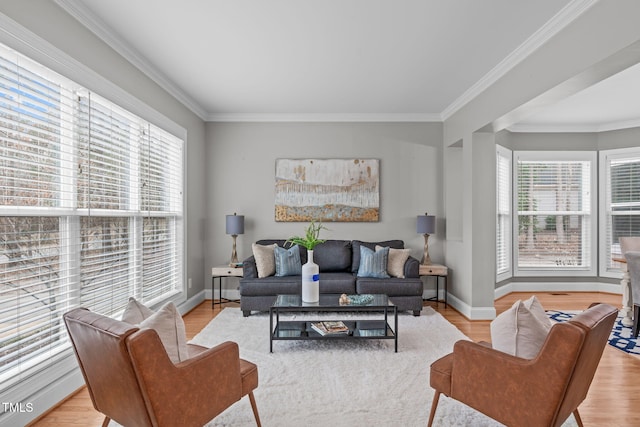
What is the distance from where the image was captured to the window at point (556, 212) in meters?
6.12

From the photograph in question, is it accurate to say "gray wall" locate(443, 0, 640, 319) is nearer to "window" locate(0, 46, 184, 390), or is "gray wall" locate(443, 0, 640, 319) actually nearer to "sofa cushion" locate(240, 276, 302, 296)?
"sofa cushion" locate(240, 276, 302, 296)

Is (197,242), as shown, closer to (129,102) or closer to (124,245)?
(124,245)

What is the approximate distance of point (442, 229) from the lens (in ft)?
18.1

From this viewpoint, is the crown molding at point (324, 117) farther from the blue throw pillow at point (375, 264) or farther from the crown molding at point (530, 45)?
the blue throw pillow at point (375, 264)

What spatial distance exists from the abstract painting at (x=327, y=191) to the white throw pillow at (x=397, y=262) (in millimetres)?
791

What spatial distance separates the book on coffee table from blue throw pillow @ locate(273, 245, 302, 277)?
1.21 meters

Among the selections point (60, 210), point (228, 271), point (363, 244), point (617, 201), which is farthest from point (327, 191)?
point (617, 201)

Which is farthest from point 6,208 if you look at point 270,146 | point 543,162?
point 543,162

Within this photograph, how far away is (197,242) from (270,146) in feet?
5.87

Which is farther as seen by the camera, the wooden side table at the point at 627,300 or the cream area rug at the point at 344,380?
the wooden side table at the point at 627,300

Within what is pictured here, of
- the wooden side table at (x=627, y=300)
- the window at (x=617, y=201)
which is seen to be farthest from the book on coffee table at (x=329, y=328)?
the window at (x=617, y=201)

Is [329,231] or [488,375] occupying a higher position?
[329,231]

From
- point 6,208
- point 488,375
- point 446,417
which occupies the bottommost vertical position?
point 446,417

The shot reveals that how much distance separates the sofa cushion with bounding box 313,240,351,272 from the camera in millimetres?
5098
